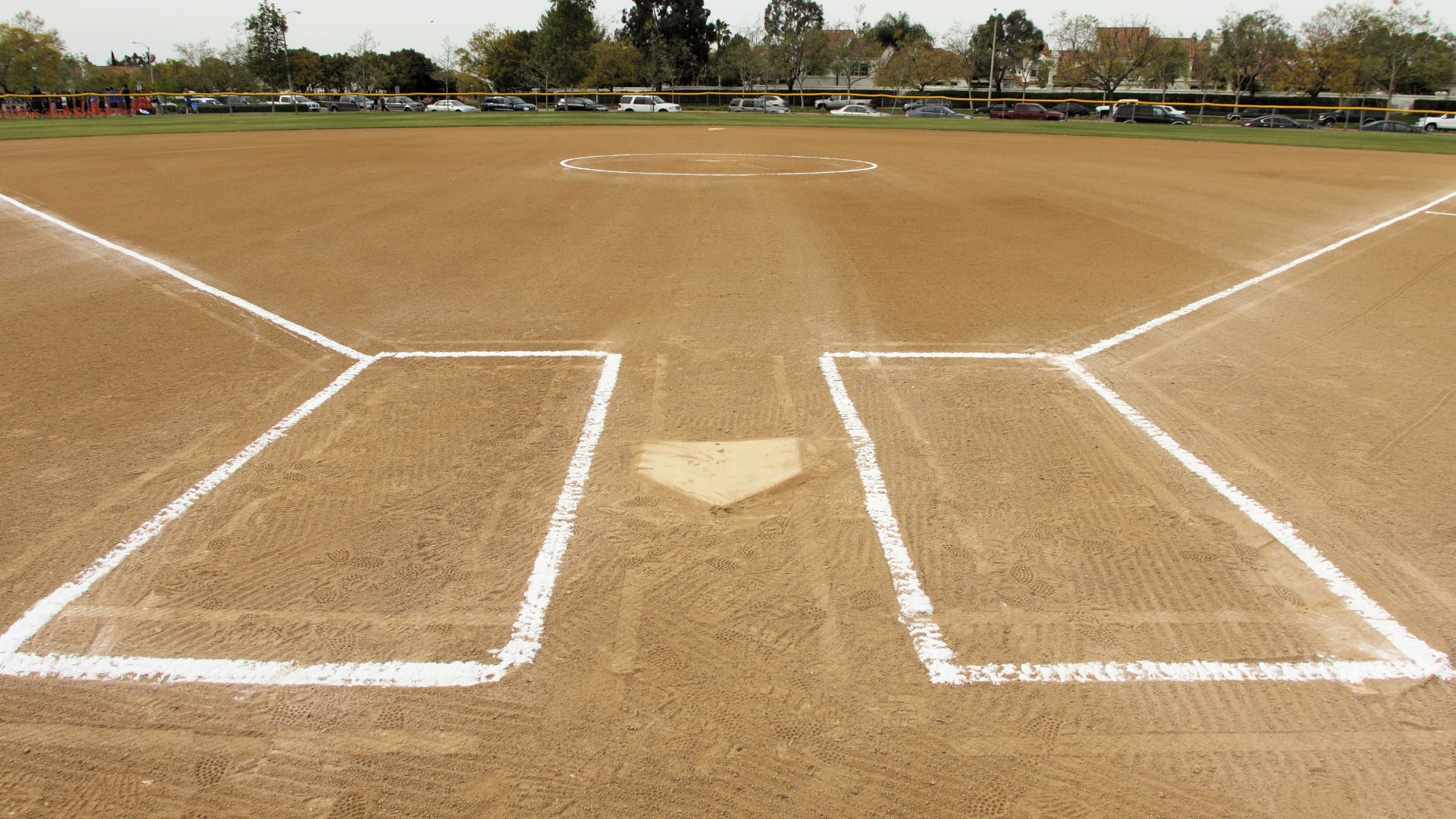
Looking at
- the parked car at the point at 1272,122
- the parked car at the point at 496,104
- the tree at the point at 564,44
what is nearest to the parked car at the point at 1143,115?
the parked car at the point at 1272,122

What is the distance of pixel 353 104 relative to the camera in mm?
59531

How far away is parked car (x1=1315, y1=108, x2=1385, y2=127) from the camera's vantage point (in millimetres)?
53031

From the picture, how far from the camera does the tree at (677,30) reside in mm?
84938

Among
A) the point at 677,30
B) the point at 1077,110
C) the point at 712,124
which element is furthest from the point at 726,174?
the point at 677,30

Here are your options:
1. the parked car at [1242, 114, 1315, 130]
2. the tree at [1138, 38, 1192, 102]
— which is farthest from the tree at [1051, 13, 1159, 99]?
the parked car at [1242, 114, 1315, 130]

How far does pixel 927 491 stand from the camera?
15.3 ft

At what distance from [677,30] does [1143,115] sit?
54661mm

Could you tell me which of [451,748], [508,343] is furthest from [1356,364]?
[451,748]

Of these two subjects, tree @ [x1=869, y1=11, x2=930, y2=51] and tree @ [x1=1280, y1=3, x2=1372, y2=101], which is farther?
tree @ [x1=869, y1=11, x2=930, y2=51]

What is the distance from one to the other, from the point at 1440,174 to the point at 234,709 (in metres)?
27.0

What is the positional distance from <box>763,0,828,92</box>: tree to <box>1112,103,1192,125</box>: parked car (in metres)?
37.2

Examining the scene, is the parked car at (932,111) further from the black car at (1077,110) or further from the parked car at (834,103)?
the black car at (1077,110)

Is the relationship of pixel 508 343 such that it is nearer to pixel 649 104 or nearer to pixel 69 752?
pixel 69 752

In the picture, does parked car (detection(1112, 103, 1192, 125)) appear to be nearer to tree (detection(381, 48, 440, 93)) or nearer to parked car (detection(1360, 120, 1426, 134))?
parked car (detection(1360, 120, 1426, 134))
